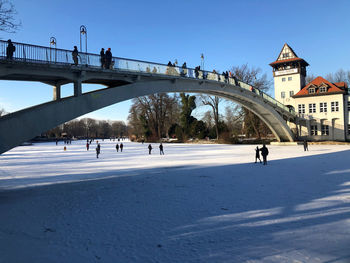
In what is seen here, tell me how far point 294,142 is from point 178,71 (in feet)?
80.6

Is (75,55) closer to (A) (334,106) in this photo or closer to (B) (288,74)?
(A) (334,106)

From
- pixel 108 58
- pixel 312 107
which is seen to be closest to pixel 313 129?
pixel 312 107

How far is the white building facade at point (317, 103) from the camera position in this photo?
129 feet

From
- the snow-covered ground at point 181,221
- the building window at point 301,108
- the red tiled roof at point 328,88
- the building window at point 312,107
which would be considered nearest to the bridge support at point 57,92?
the snow-covered ground at point 181,221

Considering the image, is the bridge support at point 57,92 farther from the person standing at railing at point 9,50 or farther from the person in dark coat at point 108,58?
the person standing at railing at point 9,50

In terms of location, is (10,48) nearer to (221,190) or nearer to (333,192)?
(221,190)

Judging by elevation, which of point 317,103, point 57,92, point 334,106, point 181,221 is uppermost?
point 317,103

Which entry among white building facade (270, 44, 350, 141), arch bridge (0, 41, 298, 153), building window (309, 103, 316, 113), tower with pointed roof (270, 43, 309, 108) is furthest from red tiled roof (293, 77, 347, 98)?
arch bridge (0, 41, 298, 153)

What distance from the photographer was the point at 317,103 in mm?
41250

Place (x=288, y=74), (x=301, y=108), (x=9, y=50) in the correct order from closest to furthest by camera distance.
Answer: (x=9, y=50)
(x=301, y=108)
(x=288, y=74)

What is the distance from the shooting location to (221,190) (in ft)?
30.1

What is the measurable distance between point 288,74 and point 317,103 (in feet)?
28.5

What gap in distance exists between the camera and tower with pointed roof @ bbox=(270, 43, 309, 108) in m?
45.8

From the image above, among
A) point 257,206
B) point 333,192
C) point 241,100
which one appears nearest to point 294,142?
point 241,100
